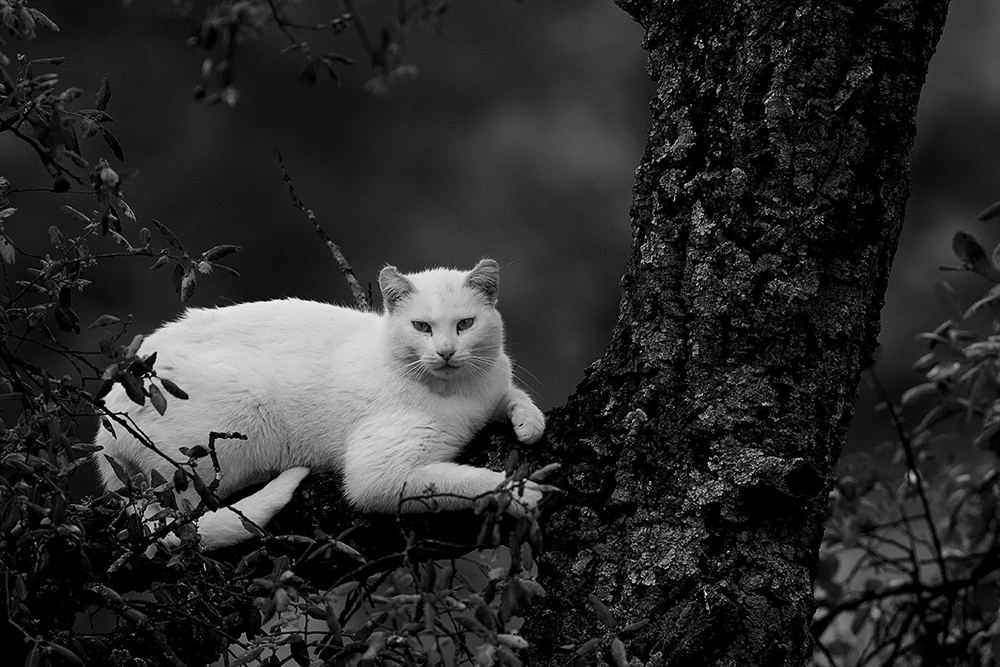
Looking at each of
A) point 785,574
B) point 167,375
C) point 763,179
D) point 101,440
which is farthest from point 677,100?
point 101,440

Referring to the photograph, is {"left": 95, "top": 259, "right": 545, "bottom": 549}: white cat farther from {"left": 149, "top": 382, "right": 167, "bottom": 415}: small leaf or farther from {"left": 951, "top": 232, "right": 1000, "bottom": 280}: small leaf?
{"left": 951, "top": 232, "right": 1000, "bottom": 280}: small leaf

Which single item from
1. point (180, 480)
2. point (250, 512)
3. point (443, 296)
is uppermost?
point (443, 296)

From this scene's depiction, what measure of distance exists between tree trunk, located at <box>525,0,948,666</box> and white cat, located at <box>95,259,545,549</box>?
347 millimetres

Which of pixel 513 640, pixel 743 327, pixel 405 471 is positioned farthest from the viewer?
pixel 405 471

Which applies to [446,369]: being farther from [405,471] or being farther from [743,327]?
[743,327]

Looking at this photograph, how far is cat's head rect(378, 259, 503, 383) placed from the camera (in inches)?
107

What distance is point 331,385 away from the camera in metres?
2.76

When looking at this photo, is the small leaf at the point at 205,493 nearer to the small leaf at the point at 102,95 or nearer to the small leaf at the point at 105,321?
the small leaf at the point at 105,321

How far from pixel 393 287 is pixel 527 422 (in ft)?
2.30

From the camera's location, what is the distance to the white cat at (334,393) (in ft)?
8.24

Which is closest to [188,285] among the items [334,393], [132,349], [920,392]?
[132,349]

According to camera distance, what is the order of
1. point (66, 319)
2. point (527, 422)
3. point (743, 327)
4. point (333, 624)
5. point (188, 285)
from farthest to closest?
point (527, 422), point (743, 327), point (66, 319), point (188, 285), point (333, 624)

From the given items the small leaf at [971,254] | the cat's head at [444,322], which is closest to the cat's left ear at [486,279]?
the cat's head at [444,322]

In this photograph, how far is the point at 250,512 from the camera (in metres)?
2.29
